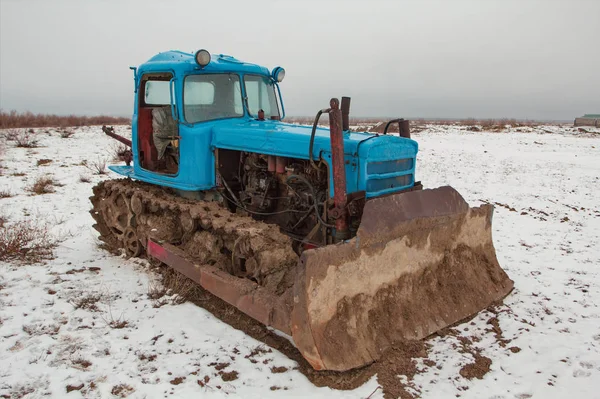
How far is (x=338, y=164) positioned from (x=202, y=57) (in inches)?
93.3

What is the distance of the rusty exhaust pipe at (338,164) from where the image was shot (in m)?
3.87

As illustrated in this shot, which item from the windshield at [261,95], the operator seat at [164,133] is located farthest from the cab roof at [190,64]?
the operator seat at [164,133]

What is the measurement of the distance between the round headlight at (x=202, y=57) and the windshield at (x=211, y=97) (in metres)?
0.33

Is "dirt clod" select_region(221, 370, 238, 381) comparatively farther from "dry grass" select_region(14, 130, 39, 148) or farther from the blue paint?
"dry grass" select_region(14, 130, 39, 148)

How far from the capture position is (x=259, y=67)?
6.02 meters

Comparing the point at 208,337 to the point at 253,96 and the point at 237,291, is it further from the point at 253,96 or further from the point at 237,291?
the point at 253,96

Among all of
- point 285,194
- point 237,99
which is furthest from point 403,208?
point 237,99

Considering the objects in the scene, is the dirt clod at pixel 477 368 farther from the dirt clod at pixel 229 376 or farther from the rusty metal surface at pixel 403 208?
the dirt clod at pixel 229 376

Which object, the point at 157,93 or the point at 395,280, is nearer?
the point at 395,280

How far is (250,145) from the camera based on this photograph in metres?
5.02

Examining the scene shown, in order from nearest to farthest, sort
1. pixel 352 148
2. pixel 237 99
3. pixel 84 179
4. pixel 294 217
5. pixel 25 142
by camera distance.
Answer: pixel 352 148
pixel 294 217
pixel 237 99
pixel 84 179
pixel 25 142

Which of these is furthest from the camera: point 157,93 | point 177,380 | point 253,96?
point 157,93

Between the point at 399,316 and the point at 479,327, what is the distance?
3.09 feet

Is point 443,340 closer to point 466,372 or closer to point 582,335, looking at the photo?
point 466,372
